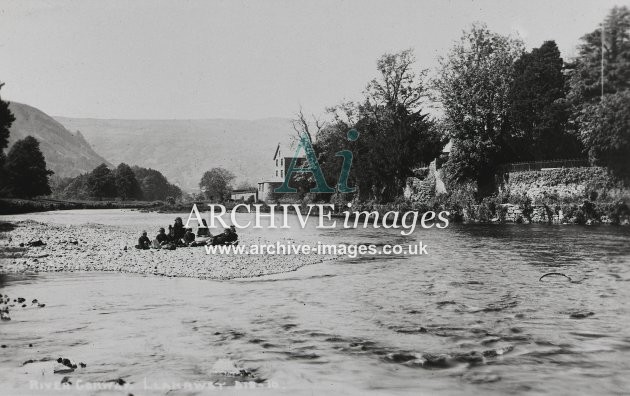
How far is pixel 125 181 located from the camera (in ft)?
85.5

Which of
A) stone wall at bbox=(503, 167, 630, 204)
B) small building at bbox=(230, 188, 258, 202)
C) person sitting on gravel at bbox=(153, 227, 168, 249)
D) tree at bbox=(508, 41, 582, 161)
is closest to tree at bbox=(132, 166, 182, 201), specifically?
person sitting on gravel at bbox=(153, 227, 168, 249)

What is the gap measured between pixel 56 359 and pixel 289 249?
42.0 feet

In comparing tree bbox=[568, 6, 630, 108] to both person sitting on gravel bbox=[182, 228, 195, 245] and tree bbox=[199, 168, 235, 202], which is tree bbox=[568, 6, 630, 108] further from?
tree bbox=[199, 168, 235, 202]

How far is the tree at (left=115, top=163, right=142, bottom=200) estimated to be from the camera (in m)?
25.6

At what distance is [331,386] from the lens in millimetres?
5516

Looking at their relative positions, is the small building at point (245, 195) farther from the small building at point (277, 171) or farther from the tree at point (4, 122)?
the tree at point (4, 122)

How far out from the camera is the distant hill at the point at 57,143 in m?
31.2

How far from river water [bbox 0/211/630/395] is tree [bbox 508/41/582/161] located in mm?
25963

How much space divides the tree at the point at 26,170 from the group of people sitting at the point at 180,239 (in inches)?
949

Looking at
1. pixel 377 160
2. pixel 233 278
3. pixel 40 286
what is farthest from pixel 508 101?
pixel 40 286

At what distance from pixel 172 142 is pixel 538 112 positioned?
2859cm

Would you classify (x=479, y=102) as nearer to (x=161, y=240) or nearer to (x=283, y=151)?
(x=161, y=240)

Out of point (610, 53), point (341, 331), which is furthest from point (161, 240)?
point (610, 53)

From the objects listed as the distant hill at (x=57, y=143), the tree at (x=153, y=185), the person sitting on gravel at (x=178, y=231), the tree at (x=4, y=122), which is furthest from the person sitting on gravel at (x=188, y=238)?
the distant hill at (x=57, y=143)
